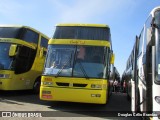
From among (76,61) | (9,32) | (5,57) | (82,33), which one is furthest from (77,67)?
(9,32)

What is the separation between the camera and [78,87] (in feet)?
37.3

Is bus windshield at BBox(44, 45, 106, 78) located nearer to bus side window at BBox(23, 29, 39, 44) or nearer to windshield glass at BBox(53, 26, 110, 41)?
windshield glass at BBox(53, 26, 110, 41)

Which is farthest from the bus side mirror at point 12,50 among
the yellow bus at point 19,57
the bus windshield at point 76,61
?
the bus windshield at point 76,61

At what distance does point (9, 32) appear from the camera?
1591 centimetres

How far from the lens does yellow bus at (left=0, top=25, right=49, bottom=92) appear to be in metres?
14.8

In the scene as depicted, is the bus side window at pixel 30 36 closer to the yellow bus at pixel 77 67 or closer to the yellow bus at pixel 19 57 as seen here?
the yellow bus at pixel 19 57

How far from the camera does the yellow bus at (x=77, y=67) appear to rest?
11.3 m

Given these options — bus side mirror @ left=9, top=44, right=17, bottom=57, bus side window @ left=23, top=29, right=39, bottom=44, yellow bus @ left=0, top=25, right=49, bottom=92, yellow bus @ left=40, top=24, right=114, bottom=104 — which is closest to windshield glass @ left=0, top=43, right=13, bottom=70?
yellow bus @ left=0, top=25, right=49, bottom=92

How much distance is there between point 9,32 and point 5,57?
60.7 inches

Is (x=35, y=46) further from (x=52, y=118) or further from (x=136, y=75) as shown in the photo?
(x=136, y=75)

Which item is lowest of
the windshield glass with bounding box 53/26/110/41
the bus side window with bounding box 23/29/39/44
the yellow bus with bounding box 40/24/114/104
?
the yellow bus with bounding box 40/24/114/104

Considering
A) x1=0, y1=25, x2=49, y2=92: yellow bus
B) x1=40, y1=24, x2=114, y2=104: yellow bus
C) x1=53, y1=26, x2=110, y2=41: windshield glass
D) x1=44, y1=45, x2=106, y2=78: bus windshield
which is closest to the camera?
x1=40, y1=24, x2=114, y2=104: yellow bus

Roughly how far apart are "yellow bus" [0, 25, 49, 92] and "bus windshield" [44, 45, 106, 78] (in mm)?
2387

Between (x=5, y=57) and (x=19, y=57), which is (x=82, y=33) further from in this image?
(x=5, y=57)
